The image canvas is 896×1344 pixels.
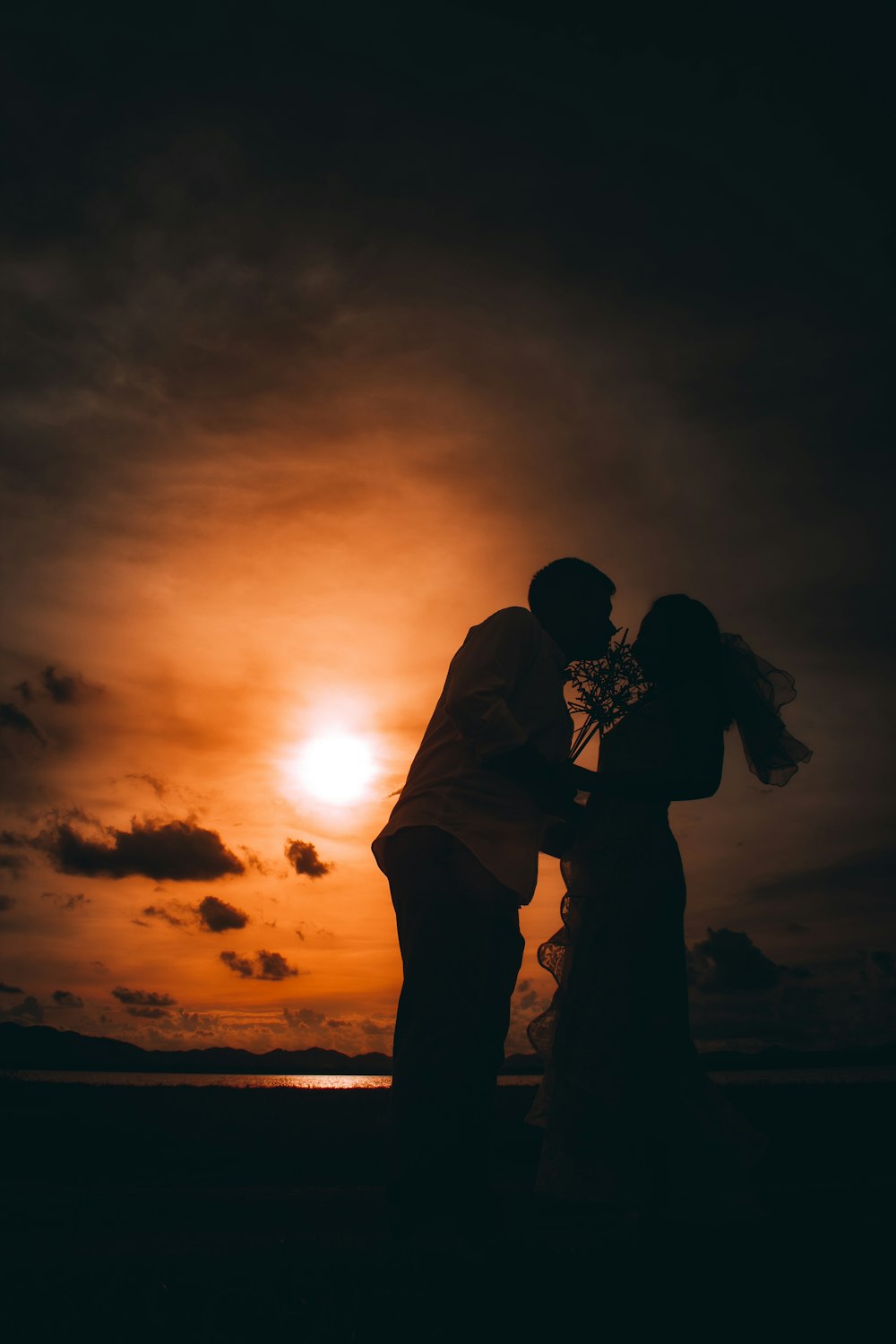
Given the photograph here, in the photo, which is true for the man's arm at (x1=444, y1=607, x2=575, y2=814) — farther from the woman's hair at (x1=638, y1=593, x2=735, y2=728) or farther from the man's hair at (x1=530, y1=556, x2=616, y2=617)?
the woman's hair at (x1=638, y1=593, x2=735, y2=728)

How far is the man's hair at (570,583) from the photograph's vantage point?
12.7ft

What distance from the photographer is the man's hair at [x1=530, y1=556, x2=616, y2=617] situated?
3.86m

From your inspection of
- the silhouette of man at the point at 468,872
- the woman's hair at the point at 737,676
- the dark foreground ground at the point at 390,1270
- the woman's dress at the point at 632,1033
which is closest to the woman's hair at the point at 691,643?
the woman's hair at the point at 737,676

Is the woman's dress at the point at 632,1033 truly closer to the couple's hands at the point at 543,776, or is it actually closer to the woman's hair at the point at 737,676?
the woman's hair at the point at 737,676

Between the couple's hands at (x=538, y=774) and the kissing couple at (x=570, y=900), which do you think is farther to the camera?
the couple's hands at (x=538, y=774)

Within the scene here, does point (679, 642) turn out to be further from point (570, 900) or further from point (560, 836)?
point (570, 900)

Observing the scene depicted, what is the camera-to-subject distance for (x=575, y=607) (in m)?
3.84

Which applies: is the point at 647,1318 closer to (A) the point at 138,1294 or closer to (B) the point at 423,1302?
(B) the point at 423,1302

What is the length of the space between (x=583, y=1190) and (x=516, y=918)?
1.42m

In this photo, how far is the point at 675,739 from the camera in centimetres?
417

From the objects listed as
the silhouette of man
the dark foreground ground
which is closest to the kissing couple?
the silhouette of man

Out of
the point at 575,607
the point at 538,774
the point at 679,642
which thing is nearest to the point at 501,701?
the point at 538,774

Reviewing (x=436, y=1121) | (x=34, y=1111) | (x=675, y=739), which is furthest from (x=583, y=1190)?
(x=34, y=1111)

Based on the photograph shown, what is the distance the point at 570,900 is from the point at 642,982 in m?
0.56
